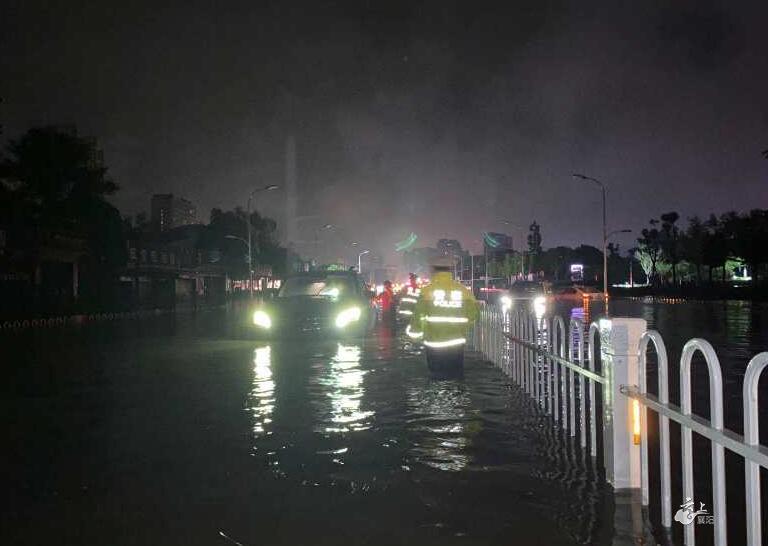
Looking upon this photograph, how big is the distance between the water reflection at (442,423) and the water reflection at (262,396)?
161cm

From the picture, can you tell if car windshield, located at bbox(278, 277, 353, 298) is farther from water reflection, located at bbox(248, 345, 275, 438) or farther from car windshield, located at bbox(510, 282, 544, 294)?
car windshield, located at bbox(510, 282, 544, 294)

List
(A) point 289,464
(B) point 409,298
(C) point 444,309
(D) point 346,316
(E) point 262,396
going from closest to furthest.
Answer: (A) point 289,464
(C) point 444,309
(E) point 262,396
(B) point 409,298
(D) point 346,316

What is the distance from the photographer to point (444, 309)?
10586mm

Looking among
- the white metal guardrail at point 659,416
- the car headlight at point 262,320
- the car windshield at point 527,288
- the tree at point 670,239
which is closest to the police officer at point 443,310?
the white metal guardrail at point 659,416

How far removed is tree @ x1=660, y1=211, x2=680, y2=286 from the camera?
101750 millimetres

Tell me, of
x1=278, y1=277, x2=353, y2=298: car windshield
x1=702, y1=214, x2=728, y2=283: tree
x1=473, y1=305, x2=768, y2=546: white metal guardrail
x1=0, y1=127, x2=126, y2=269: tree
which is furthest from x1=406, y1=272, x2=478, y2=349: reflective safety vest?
x1=702, y1=214, x2=728, y2=283: tree

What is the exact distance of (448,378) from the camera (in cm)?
1234

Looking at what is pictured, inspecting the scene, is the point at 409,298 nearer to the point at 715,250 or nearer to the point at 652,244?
the point at 715,250

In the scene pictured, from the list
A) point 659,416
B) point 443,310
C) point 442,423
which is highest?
point 443,310

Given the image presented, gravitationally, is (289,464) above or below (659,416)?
below

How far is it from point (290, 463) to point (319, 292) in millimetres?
13528

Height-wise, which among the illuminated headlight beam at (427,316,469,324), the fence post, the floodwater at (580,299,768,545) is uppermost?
the illuminated headlight beam at (427,316,469,324)

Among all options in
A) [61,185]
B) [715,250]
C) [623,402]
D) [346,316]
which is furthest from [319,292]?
[715,250]

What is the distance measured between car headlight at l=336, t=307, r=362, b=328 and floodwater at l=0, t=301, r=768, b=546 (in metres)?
5.40
